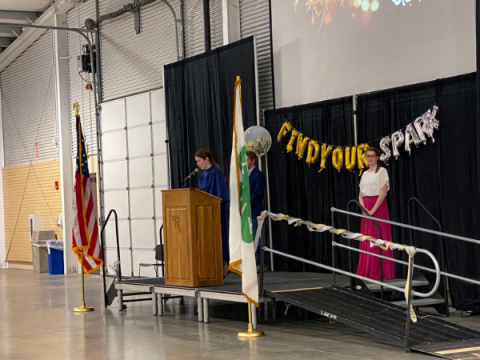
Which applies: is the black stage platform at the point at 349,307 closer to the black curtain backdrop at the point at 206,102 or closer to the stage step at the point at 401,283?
the stage step at the point at 401,283

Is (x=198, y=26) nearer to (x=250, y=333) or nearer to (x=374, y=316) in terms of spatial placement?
(x=250, y=333)

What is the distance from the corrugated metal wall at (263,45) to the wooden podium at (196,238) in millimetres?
3074

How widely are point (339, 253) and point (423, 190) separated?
61.8 inches

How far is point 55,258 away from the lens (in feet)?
54.5

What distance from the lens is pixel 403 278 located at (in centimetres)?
839

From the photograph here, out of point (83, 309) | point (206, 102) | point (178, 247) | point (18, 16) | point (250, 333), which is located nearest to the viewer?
point (250, 333)

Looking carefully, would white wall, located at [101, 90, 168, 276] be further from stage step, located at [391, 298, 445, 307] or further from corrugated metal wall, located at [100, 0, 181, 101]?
stage step, located at [391, 298, 445, 307]

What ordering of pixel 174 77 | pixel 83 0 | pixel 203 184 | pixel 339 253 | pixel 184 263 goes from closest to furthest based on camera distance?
pixel 184 263
pixel 203 184
pixel 339 253
pixel 174 77
pixel 83 0

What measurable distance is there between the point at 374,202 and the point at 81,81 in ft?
31.5

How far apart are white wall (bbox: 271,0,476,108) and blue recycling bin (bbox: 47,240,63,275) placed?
7.90 meters

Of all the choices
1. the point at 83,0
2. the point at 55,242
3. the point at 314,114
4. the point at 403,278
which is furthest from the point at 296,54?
the point at 55,242

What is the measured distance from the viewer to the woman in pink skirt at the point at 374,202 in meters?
8.29

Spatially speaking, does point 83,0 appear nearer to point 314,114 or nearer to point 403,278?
point 314,114

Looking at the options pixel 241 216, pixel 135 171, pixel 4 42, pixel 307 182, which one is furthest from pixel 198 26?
pixel 4 42
